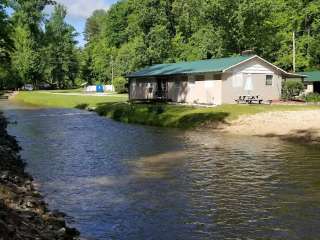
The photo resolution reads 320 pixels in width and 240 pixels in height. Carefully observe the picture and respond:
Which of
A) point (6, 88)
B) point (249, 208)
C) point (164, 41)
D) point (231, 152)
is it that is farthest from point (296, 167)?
point (6, 88)

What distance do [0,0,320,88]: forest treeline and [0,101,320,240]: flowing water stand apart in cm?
1340

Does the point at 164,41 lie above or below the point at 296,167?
above

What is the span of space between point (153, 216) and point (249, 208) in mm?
2810

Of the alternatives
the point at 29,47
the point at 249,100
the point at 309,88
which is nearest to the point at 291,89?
the point at 309,88

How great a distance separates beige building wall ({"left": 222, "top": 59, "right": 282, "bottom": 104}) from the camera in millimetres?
49594

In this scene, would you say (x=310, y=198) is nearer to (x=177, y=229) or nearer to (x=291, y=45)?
(x=177, y=229)

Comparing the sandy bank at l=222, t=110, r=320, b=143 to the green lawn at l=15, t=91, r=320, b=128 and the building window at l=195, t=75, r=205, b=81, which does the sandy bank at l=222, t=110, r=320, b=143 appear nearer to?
the green lawn at l=15, t=91, r=320, b=128

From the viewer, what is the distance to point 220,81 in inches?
1945

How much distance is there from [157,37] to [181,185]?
75594 mm

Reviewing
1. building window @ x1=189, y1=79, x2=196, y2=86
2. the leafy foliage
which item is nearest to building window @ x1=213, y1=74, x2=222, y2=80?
building window @ x1=189, y1=79, x2=196, y2=86

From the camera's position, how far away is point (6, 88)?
13162 centimetres

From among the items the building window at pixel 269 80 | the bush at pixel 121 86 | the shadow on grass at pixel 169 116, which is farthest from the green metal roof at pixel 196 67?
the bush at pixel 121 86

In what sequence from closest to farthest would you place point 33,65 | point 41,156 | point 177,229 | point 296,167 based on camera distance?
point 177,229, point 296,167, point 41,156, point 33,65

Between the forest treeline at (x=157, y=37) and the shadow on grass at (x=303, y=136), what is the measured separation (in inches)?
746
